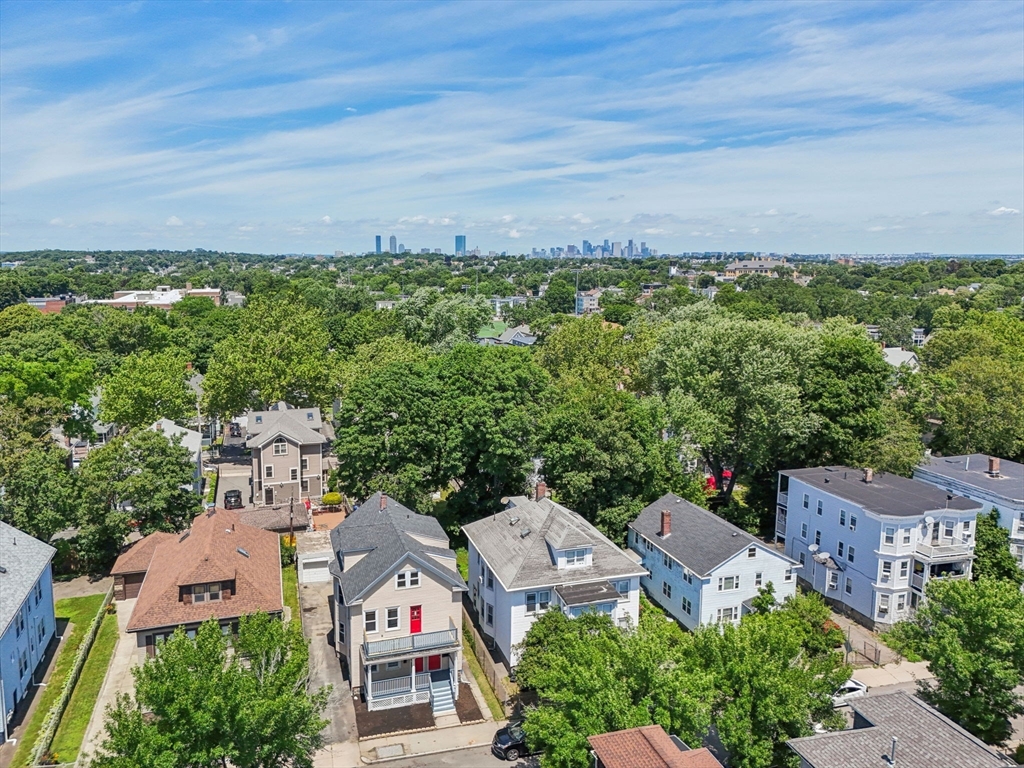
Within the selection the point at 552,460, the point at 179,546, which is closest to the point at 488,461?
the point at 552,460

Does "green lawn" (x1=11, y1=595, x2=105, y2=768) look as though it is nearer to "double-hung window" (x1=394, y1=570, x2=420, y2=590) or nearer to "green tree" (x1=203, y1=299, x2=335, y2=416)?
"double-hung window" (x1=394, y1=570, x2=420, y2=590)

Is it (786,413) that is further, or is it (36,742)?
(786,413)

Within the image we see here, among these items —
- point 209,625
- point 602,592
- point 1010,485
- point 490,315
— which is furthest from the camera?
point 490,315

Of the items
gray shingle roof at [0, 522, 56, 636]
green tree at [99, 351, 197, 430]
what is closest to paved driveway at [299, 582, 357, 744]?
gray shingle roof at [0, 522, 56, 636]

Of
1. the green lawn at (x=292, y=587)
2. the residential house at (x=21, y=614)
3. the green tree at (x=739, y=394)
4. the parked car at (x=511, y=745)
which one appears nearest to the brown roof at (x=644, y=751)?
the parked car at (x=511, y=745)

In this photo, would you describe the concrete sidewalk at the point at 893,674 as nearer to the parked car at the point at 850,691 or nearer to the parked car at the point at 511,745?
the parked car at the point at 850,691

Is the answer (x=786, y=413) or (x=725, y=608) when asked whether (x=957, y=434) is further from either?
(x=725, y=608)
